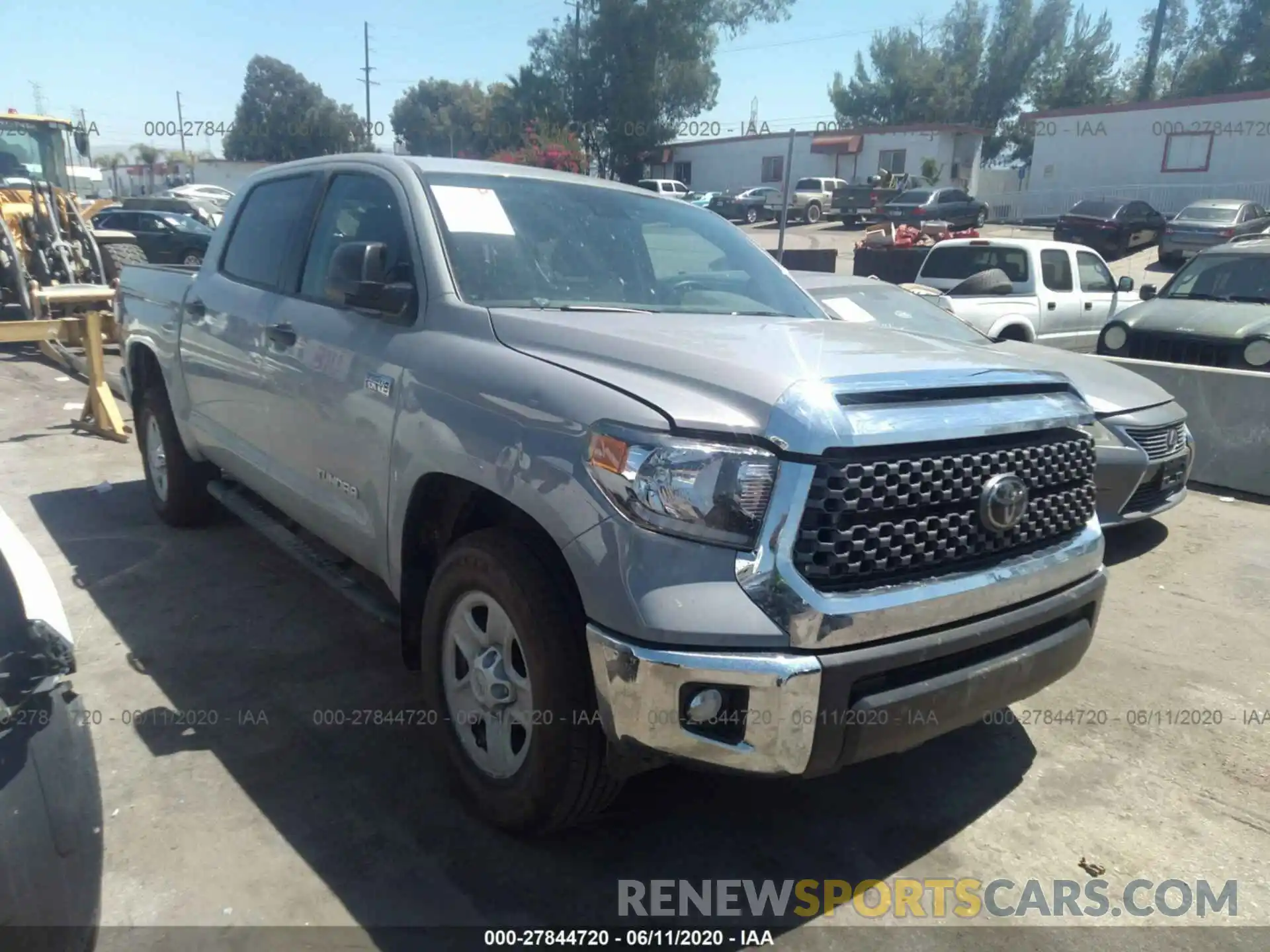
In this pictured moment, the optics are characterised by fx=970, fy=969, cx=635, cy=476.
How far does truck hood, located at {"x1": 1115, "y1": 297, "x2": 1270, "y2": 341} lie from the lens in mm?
8250

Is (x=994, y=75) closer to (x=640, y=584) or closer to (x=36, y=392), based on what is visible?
(x=36, y=392)

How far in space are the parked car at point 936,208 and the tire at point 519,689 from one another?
31220 millimetres

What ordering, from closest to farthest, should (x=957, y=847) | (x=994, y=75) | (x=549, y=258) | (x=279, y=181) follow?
(x=957, y=847) → (x=549, y=258) → (x=279, y=181) → (x=994, y=75)

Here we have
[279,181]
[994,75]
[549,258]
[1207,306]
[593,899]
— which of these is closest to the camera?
[593,899]

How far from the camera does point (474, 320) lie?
3.06m

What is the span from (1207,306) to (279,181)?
816 cm

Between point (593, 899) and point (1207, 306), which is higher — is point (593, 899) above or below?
Answer: below

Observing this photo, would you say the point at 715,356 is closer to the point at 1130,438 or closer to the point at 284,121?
the point at 1130,438

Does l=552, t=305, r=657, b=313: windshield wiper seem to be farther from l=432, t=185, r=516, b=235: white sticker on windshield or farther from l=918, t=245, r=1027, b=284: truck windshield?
l=918, t=245, r=1027, b=284: truck windshield

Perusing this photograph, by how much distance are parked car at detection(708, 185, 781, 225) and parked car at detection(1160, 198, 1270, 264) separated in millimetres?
17988

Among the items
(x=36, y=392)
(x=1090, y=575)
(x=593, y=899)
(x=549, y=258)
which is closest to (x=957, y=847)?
(x=1090, y=575)

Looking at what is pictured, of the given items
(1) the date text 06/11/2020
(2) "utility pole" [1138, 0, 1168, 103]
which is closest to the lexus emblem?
(1) the date text 06/11/2020

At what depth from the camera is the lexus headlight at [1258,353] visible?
316 inches

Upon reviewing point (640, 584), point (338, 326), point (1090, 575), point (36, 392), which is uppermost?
point (338, 326)
